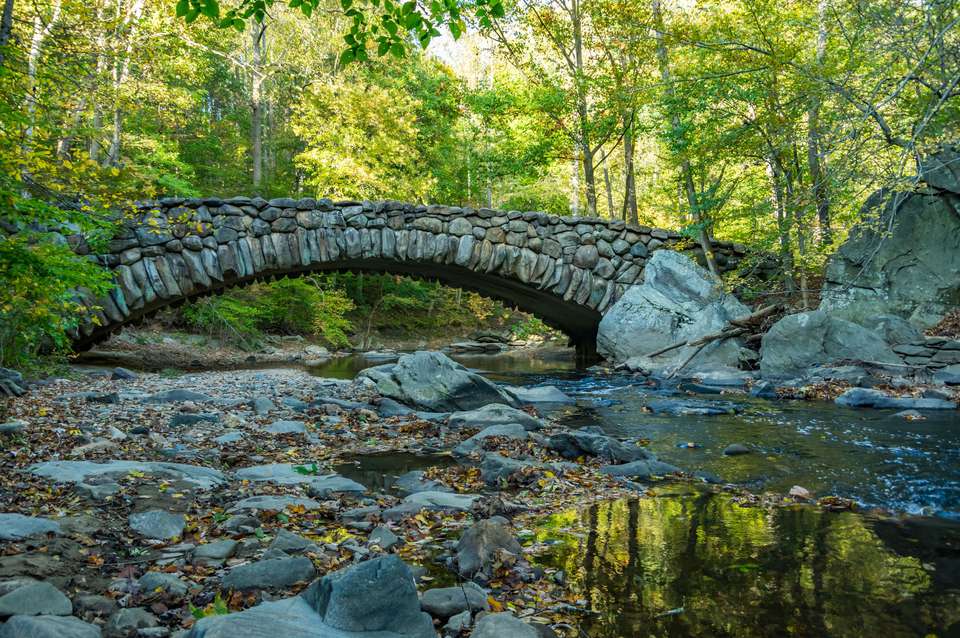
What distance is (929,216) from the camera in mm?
9523

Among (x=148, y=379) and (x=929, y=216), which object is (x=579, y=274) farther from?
(x=148, y=379)

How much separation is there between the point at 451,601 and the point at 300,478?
171cm

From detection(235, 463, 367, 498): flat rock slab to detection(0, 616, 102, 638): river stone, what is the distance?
61.0 inches

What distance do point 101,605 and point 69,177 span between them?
11.5ft

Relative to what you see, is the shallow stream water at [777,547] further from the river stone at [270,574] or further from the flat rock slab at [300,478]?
the river stone at [270,574]

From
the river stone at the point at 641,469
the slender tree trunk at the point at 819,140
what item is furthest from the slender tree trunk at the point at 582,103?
the river stone at the point at 641,469

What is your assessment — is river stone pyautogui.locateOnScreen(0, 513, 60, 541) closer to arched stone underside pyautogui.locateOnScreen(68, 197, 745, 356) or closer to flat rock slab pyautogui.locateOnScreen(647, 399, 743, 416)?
flat rock slab pyautogui.locateOnScreen(647, 399, 743, 416)

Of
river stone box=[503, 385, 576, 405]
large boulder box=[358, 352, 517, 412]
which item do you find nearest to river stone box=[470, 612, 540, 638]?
large boulder box=[358, 352, 517, 412]

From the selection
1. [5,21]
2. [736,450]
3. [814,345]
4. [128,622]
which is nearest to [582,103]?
[814,345]

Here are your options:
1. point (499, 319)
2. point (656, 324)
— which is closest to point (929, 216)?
point (656, 324)

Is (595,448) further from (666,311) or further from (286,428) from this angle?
(666,311)

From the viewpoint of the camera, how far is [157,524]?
90.6 inches

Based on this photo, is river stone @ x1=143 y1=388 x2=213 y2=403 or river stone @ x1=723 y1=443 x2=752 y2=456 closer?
river stone @ x1=723 y1=443 x2=752 y2=456

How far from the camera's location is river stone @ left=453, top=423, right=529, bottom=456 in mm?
4094
